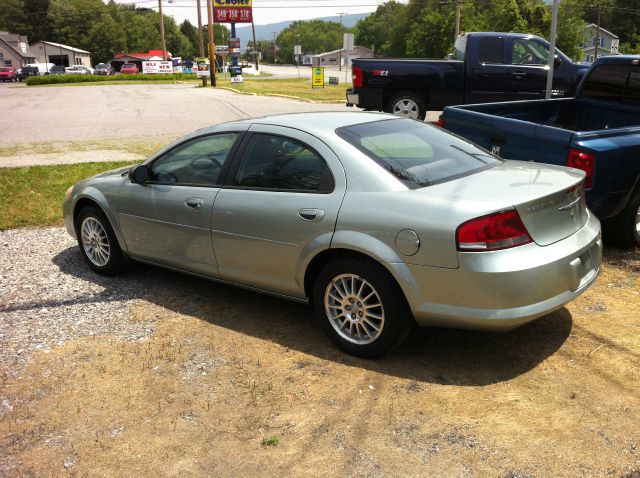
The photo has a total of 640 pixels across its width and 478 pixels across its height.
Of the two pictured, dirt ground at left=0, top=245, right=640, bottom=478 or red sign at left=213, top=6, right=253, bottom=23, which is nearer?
dirt ground at left=0, top=245, right=640, bottom=478

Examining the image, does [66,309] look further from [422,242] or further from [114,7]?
[114,7]

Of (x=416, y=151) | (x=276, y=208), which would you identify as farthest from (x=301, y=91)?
(x=276, y=208)

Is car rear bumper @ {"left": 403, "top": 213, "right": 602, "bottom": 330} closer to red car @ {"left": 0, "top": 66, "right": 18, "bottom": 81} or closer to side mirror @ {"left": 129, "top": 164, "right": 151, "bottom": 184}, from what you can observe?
side mirror @ {"left": 129, "top": 164, "right": 151, "bottom": 184}

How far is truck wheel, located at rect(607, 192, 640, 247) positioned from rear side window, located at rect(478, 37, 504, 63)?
9469 millimetres

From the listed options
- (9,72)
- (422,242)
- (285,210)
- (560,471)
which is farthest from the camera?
(9,72)

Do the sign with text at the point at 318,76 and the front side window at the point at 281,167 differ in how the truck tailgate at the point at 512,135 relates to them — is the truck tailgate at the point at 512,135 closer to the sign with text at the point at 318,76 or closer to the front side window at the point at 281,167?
the front side window at the point at 281,167

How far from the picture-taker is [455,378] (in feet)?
12.7

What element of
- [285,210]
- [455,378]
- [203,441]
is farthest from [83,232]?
[455,378]

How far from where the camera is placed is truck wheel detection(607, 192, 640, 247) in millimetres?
5801

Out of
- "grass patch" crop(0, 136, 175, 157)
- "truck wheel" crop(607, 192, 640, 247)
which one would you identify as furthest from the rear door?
"grass patch" crop(0, 136, 175, 157)

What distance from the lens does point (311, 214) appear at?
415cm

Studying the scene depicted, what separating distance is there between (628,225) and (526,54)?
982cm

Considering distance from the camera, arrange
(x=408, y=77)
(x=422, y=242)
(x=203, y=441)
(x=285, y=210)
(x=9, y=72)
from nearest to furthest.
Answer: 1. (x=203, y=441)
2. (x=422, y=242)
3. (x=285, y=210)
4. (x=408, y=77)
5. (x=9, y=72)

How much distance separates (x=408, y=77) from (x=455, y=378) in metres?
11.7
